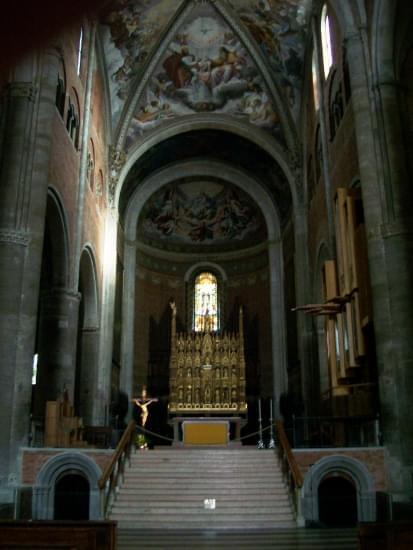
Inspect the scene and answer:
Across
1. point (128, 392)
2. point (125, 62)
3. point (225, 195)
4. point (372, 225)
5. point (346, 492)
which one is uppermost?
point (125, 62)

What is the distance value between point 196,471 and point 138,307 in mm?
14639

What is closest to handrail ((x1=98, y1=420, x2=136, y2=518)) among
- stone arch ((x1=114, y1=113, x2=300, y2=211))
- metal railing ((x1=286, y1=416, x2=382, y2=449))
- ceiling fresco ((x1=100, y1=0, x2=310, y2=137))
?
metal railing ((x1=286, y1=416, x2=382, y2=449))

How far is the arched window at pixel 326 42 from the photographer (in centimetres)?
1959

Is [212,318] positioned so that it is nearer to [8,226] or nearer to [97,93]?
[97,93]

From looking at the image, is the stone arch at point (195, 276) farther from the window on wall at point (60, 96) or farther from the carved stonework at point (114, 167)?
the window on wall at point (60, 96)

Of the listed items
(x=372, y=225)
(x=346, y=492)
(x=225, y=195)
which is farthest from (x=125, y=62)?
Result: (x=346, y=492)

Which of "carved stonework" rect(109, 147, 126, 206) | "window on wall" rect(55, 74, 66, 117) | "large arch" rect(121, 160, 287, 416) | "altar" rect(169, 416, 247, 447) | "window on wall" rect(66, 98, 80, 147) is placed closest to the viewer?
"window on wall" rect(55, 74, 66, 117)

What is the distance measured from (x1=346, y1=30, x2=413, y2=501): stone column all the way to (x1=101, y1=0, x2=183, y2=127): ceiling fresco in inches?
433

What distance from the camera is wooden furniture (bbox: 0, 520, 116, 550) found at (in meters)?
5.31

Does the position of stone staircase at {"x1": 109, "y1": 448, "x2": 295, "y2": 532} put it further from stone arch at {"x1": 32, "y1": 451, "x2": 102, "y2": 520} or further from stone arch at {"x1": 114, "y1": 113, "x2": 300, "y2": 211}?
stone arch at {"x1": 114, "y1": 113, "x2": 300, "y2": 211}

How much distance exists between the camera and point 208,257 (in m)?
31.8

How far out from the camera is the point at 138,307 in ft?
95.3

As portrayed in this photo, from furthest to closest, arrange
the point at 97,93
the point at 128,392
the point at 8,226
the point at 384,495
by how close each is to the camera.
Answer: the point at 128,392 → the point at 97,93 → the point at 8,226 → the point at 384,495

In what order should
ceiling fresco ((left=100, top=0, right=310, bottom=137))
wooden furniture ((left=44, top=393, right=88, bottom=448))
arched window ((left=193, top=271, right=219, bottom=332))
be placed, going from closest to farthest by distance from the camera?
wooden furniture ((left=44, top=393, right=88, bottom=448)) → ceiling fresco ((left=100, top=0, right=310, bottom=137)) → arched window ((left=193, top=271, right=219, bottom=332))
